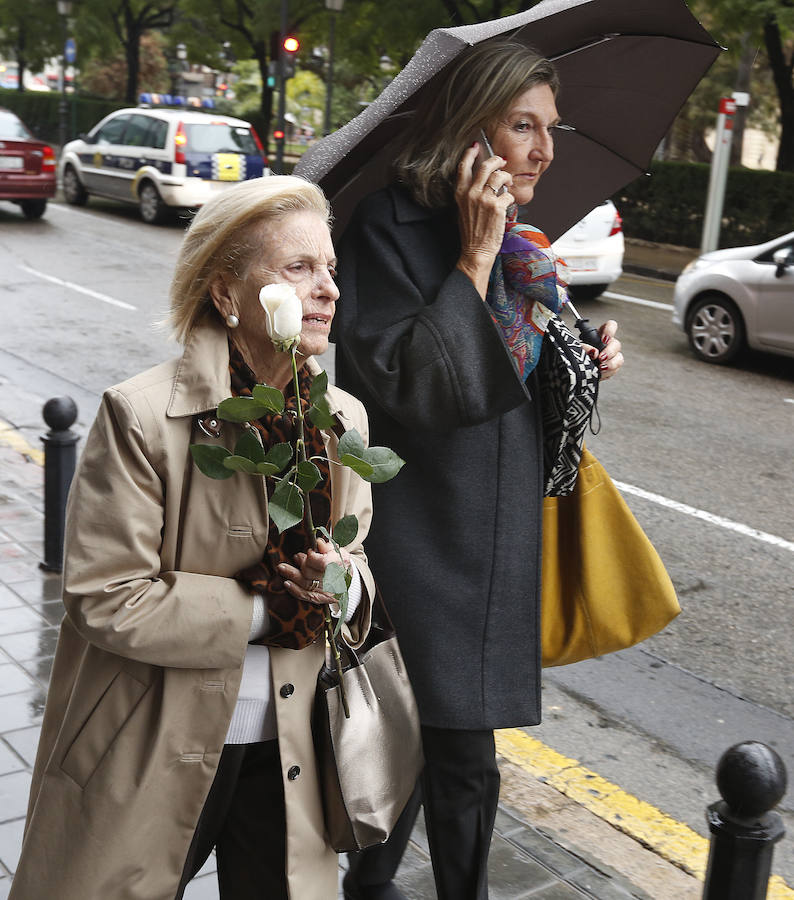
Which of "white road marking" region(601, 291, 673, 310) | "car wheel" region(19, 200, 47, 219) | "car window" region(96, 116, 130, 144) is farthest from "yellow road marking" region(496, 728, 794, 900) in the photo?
"car window" region(96, 116, 130, 144)

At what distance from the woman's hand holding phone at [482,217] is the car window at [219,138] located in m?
16.4

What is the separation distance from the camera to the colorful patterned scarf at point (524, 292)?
2355 millimetres

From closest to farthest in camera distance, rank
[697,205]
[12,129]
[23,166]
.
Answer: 1. [23,166]
2. [12,129]
3. [697,205]

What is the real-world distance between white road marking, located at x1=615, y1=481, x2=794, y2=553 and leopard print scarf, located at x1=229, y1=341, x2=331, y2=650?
4346mm

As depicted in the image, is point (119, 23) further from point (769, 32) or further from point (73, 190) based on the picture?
point (769, 32)

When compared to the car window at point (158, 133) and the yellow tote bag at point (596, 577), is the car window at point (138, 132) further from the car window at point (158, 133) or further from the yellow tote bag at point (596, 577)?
the yellow tote bag at point (596, 577)

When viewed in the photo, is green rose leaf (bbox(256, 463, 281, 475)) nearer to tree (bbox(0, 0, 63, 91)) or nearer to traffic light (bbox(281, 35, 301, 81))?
traffic light (bbox(281, 35, 301, 81))

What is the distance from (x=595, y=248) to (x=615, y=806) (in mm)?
10117

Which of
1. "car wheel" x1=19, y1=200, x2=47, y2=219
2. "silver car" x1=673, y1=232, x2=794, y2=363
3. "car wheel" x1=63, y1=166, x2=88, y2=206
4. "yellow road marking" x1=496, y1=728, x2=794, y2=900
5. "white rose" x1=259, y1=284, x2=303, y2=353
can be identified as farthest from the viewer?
"car wheel" x1=63, y1=166, x2=88, y2=206

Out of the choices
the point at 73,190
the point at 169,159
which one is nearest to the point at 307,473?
the point at 169,159

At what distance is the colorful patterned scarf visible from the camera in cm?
236

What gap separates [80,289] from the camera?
40.8 feet

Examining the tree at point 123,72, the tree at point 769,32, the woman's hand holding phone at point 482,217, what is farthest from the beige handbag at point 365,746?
the tree at point 123,72

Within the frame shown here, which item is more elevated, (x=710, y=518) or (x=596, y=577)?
(x=596, y=577)
